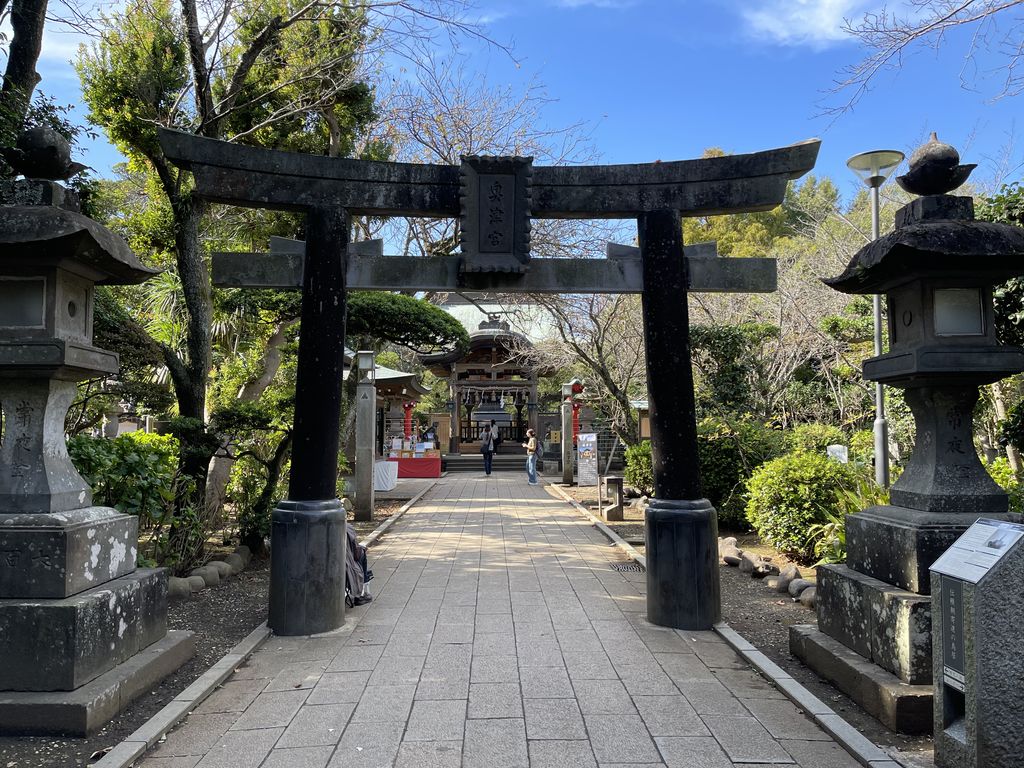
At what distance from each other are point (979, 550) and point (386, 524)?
10.8m

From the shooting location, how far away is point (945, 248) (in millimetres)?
4145

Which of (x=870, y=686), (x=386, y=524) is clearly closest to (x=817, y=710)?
(x=870, y=686)

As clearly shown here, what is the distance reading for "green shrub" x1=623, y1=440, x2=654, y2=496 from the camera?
15.7 meters

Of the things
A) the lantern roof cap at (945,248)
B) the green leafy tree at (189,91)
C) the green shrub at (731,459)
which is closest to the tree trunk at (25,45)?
the green leafy tree at (189,91)

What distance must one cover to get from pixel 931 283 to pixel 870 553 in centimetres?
175

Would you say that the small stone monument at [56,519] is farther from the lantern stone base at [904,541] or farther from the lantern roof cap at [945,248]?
the lantern roof cap at [945,248]

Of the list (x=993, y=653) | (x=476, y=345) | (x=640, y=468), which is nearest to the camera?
(x=993, y=653)

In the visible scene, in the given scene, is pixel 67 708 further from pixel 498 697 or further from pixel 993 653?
pixel 993 653

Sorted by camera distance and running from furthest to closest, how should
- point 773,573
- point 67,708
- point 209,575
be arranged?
point 773,573 → point 209,575 → point 67,708

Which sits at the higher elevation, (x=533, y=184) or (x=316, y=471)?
→ (x=533, y=184)

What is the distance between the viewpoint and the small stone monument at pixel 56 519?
3.83 m

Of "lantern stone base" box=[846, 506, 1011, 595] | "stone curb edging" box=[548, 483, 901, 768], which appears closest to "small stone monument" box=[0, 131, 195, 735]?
"stone curb edging" box=[548, 483, 901, 768]

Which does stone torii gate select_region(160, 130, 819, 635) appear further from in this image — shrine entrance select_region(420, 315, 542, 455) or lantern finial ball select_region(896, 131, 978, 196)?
shrine entrance select_region(420, 315, 542, 455)

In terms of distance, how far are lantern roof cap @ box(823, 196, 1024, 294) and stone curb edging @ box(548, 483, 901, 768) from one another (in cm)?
269
